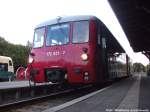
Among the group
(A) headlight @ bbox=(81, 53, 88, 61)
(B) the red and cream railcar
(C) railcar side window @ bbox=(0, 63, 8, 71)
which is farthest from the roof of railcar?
(C) railcar side window @ bbox=(0, 63, 8, 71)

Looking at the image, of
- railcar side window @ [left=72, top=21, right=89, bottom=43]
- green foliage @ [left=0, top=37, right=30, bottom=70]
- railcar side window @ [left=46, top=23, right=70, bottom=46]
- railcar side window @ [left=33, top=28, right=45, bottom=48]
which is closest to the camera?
railcar side window @ [left=72, top=21, right=89, bottom=43]

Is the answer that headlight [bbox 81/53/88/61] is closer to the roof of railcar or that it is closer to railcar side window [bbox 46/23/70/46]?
railcar side window [bbox 46/23/70/46]

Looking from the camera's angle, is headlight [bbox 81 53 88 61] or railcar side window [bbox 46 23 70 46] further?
railcar side window [bbox 46 23 70 46]

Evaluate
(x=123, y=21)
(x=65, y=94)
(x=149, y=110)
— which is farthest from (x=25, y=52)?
(x=149, y=110)

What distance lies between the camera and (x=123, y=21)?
30406mm

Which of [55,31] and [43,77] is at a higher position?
[55,31]

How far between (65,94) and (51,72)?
6.72ft

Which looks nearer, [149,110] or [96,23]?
[149,110]

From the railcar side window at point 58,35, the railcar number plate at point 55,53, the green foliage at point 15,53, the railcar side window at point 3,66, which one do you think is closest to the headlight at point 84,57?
the railcar number plate at point 55,53

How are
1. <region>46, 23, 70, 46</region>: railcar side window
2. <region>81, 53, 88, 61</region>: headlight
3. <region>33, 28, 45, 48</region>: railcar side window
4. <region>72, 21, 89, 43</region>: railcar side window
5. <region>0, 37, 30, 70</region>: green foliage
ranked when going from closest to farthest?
<region>81, 53, 88, 61</region>: headlight → <region>72, 21, 89, 43</region>: railcar side window → <region>46, 23, 70, 46</region>: railcar side window → <region>33, 28, 45, 48</region>: railcar side window → <region>0, 37, 30, 70</region>: green foliage

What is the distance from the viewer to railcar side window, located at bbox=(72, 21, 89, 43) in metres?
14.1

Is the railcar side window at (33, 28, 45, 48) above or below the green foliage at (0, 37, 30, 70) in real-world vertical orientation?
below

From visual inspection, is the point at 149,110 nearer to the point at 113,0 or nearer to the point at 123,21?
the point at 113,0

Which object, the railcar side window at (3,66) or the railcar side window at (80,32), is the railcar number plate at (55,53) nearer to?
the railcar side window at (80,32)
